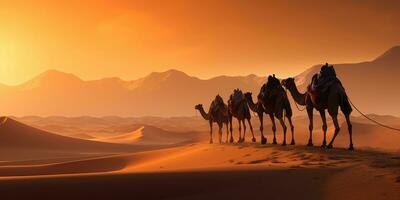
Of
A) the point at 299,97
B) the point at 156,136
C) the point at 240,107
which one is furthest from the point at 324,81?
the point at 156,136

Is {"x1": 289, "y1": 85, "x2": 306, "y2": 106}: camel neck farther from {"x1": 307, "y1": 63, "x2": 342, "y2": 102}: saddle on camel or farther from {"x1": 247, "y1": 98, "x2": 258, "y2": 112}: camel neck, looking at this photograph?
{"x1": 247, "y1": 98, "x2": 258, "y2": 112}: camel neck

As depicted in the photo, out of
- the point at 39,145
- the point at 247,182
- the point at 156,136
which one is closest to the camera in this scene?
the point at 247,182

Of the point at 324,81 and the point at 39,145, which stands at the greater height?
the point at 324,81

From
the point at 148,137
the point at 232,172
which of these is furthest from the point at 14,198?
the point at 148,137

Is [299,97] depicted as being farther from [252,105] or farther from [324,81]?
[252,105]

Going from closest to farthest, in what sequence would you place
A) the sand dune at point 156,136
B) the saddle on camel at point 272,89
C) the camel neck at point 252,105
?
the saddle on camel at point 272,89 → the camel neck at point 252,105 → the sand dune at point 156,136

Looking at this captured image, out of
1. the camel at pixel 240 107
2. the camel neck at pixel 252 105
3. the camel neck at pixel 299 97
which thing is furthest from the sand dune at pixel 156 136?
the camel neck at pixel 299 97

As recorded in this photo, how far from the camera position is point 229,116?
78.6 ft

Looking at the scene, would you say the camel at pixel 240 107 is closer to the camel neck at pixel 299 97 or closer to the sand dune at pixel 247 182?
the camel neck at pixel 299 97

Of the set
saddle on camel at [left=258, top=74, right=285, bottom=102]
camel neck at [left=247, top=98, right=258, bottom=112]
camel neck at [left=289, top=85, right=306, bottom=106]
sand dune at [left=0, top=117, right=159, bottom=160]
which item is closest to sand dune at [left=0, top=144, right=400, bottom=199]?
camel neck at [left=289, top=85, right=306, bottom=106]

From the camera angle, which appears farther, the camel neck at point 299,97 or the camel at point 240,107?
the camel at point 240,107

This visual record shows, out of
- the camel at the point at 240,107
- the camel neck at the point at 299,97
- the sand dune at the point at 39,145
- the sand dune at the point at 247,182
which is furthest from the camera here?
the sand dune at the point at 39,145

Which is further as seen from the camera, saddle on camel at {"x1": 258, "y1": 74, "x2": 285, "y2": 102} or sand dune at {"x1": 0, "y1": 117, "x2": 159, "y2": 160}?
sand dune at {"x1": 0, "y1": 117, "x2": 159, "y2": 160}

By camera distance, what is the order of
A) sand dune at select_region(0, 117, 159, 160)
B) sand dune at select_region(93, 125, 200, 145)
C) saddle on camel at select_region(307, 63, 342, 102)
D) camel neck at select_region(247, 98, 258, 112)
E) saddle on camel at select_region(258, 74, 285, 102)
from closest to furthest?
saddle on camel at select_region(307, 63, 342, 102)
saddle on camel at select_region(258, 74, 285, 102)
camel neck at select_region(247, 98, 258, 112)
sand dune at select_region(0, 117, 159, 160)
sand dune at select_region(93, 125, 200, 145)
